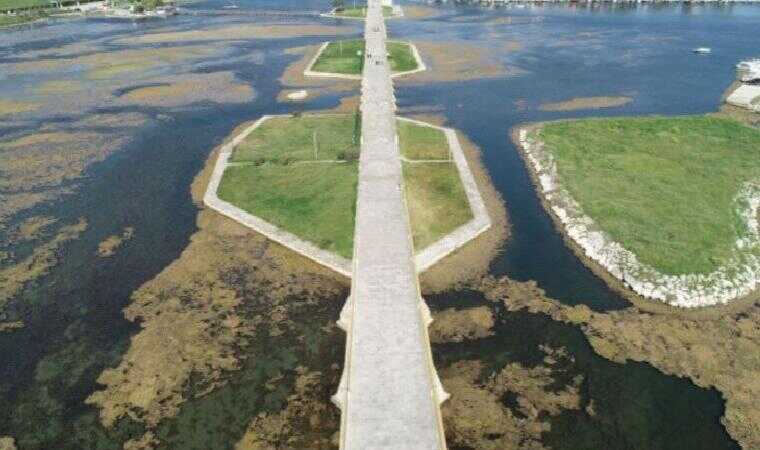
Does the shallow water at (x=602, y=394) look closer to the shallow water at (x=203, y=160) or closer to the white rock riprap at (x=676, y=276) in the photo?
the shallow water at (x=203, y=160)

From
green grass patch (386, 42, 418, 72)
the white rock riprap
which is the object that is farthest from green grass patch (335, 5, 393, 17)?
the white rock riprap

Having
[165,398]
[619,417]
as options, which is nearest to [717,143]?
[619,417]

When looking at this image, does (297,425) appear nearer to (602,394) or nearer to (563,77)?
(602,394)

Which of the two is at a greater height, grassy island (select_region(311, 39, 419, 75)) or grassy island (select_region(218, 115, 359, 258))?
grassy island (select_region(311, 39, 419, 75))

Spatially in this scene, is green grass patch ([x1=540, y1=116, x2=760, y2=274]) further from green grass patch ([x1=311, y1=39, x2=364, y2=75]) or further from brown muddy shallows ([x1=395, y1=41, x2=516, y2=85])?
green grass patch ([x1=311, y1=39, x2=364, y2=75])

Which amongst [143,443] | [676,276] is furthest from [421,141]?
[143,443]

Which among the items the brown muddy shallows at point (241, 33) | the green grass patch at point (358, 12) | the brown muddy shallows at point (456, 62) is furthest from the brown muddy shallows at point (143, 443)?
the green grass patch at point (358, 12)

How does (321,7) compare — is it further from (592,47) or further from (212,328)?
(212,328)
